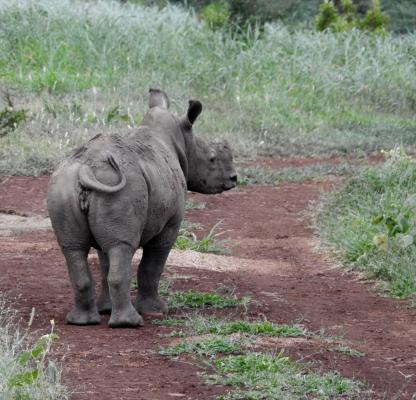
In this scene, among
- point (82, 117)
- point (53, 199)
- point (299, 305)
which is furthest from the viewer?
point (82, 117)

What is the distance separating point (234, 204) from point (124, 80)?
6208 millimetres

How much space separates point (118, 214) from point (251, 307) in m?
1.52

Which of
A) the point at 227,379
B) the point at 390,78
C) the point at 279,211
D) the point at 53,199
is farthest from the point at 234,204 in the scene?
the point at 390,78

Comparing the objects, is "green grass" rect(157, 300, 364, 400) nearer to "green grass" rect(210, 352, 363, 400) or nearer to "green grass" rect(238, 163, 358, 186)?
"green grass" rect(210, 352, 363, 400)

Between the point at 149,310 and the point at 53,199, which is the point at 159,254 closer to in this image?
the point at 149,310

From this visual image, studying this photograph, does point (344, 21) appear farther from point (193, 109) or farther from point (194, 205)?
point (193, 109)

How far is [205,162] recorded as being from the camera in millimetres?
8109

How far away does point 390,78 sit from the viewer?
21891 millimetres

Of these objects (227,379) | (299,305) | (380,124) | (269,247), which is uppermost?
(227,379)

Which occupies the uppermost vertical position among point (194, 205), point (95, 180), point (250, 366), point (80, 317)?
point (95, 180)

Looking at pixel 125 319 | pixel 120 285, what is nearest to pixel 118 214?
pixel 120 285

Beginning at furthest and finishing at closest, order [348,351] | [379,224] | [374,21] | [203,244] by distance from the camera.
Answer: [374,21], [203,244], [379,224], [348,351]

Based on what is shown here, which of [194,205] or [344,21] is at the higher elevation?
[194,205]

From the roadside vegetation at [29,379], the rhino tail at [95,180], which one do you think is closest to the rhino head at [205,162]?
the rhino tail at [95,180]
